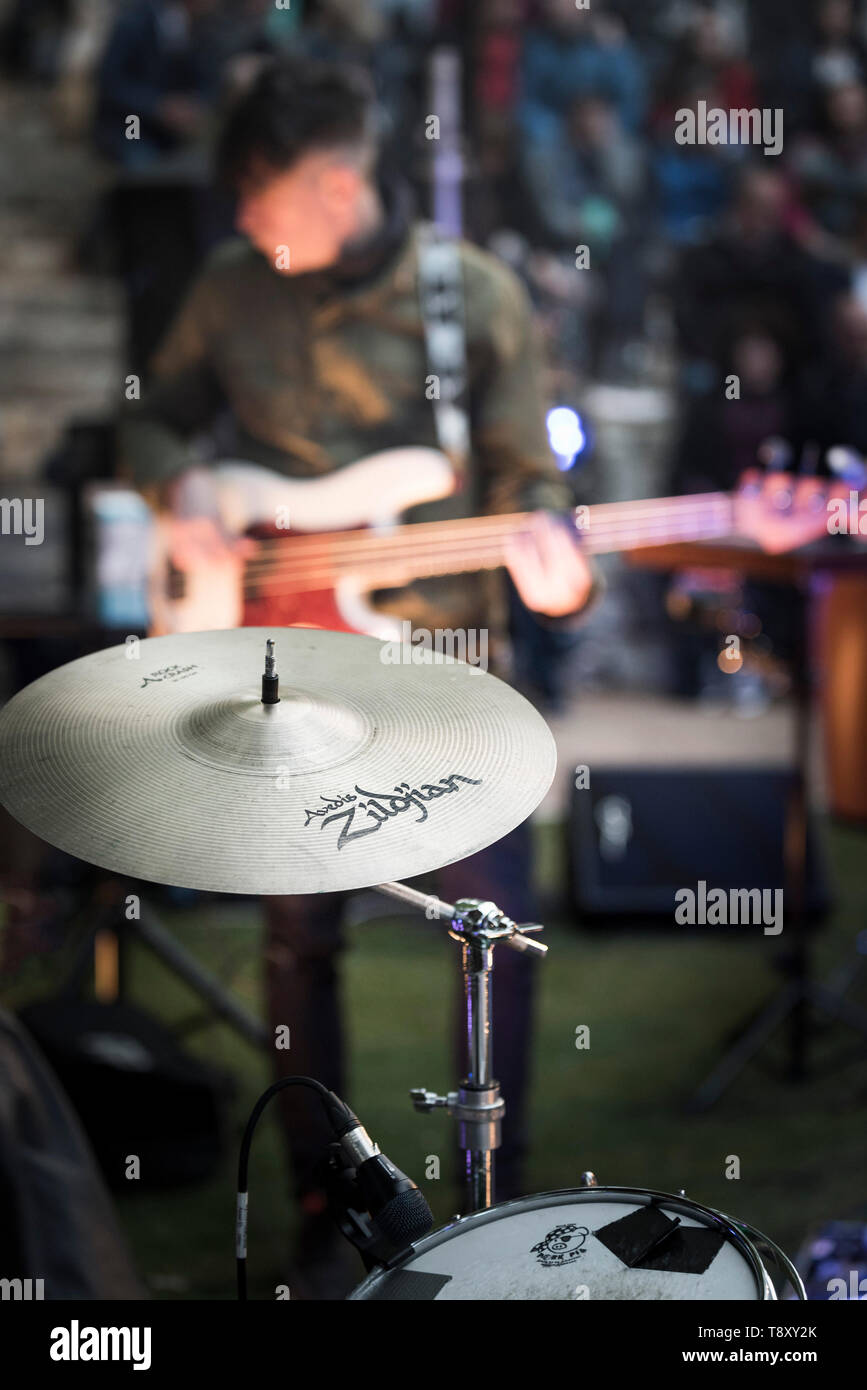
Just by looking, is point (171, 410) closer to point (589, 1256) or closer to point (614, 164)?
point (589, 1256)

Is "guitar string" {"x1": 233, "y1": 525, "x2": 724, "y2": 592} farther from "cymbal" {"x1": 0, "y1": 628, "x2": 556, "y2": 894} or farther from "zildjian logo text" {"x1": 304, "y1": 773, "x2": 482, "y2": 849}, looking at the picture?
"zildjian logo text" {"x1": 304, "y1": 773, "x2": 482, "y2": 849}

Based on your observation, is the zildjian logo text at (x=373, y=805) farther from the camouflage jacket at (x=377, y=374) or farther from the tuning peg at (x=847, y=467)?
the tuning peg at (x=847, y=467)

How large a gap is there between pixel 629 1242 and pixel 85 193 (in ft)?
22.7

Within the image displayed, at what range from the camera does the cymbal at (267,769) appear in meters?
1.29

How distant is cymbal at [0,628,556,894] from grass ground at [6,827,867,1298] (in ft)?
3.53

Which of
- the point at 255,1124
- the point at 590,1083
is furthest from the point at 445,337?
the point at 590,1083

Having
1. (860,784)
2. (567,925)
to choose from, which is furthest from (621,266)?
(567,925)

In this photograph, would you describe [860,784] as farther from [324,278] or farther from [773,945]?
[324,278]

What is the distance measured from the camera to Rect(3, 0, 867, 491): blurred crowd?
6121 mm

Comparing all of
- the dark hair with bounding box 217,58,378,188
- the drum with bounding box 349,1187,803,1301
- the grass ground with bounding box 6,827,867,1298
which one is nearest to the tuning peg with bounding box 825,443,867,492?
the dark hair with bounding box 217,58,378,188

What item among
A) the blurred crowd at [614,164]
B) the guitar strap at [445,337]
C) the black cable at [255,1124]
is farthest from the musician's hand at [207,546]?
the blurred crowd at [614,164]

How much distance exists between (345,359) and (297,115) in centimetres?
43

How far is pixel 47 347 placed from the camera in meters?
6.98

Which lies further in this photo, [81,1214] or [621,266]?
[621,266]
